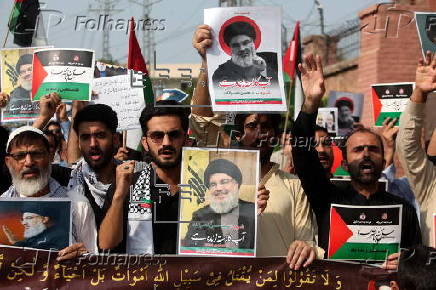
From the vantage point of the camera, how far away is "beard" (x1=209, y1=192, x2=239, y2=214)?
173 inches

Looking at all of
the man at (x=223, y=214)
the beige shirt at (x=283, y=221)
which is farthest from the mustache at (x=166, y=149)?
the beige shirt at (x=283, y=221)

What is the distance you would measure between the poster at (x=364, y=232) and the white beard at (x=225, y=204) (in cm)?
55

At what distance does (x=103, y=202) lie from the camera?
4.80 m

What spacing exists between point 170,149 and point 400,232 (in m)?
1.36

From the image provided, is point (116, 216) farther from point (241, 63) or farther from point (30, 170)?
point (241, 63)

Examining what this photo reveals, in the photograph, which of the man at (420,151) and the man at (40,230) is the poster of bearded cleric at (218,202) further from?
the man at (420,151)

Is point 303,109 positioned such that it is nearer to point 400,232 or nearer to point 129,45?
point 400,232

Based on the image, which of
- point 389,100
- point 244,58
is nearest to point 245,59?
point 244,58

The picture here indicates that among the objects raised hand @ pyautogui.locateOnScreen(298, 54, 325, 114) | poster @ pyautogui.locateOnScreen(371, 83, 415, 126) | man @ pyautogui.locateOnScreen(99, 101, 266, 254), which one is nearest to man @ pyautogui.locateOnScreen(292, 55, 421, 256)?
raised hand @ pyautogui.locateOnScreen(298, 54, 325, 114)

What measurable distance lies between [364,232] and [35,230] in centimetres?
177

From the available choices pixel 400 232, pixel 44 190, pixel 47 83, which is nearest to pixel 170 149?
pixel 44 190

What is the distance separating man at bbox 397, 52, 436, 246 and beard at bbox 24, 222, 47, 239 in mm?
2020

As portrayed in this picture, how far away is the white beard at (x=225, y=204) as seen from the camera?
440 cm

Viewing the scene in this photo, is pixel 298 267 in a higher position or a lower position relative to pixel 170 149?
lower
